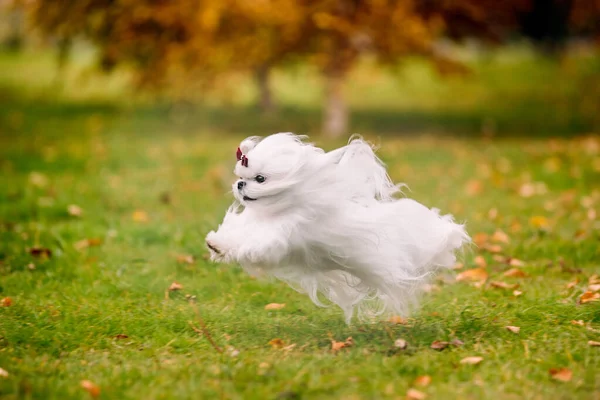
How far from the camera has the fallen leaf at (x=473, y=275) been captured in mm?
5156

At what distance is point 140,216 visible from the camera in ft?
23.3

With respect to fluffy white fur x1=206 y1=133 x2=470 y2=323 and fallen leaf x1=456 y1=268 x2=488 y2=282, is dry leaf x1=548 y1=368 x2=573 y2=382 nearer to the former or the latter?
fluffy white fur x1=206 y1=133 x2=470 y2=323

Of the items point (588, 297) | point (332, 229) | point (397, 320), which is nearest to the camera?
point (332, 229)

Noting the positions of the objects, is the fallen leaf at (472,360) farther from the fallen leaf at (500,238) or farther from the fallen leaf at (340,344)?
the fallen leaf at (500,238)

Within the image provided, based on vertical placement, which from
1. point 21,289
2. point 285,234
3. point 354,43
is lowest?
point 21,289

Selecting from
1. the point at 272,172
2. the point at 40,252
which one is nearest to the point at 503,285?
the point at 272,172

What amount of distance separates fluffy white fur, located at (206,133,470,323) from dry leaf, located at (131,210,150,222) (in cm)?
305

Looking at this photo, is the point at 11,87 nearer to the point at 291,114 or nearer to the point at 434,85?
the point at 291,114

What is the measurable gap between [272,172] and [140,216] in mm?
3763

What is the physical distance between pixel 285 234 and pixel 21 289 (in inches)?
87.5

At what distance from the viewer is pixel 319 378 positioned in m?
3.42

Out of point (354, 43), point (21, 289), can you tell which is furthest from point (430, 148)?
point (21, 289)

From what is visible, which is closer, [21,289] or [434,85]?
[21,289]

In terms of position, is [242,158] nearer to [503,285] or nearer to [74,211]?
[503,285]
